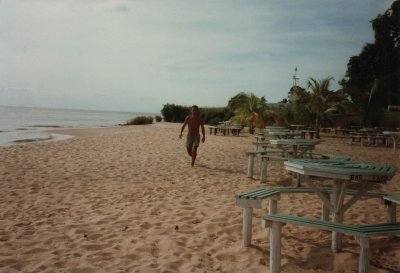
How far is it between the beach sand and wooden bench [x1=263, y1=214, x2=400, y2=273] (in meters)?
0.33

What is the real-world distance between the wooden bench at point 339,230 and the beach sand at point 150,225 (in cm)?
33

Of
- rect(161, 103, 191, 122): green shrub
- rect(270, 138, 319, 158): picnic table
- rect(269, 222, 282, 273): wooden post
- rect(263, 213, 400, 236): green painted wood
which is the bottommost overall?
rect(269, 222, 282, 273): wooden post

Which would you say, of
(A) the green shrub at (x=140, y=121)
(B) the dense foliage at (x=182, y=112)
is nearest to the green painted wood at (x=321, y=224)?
(B) the dense foliage at (x=182, y=112)

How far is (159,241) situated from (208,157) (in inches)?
279

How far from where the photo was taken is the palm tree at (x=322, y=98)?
2039cm

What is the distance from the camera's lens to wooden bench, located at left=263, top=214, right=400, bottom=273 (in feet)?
9.13

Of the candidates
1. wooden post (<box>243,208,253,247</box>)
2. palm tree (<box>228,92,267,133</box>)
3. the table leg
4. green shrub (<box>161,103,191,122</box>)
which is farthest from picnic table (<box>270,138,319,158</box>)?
green shrub (<box>161,103,191,122</box>)

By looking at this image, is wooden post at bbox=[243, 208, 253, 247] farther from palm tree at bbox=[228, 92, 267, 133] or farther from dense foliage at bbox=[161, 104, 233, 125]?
dense foliage at bbox=[161, 104, 233, 125]

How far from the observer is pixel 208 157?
11.0m

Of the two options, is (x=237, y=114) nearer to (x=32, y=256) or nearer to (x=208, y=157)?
(x=208, y=157)

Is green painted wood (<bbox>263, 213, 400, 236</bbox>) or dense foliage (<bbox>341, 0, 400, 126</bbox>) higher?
dense foliage (<bbox>341, 0, 400, 126</bbox>)

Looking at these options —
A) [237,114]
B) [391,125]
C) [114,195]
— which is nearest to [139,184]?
[114,195]

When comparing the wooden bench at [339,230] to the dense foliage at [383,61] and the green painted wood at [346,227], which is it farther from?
the dense foliage at [383,61]

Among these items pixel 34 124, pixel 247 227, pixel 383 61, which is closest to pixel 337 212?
pixel 247 227
